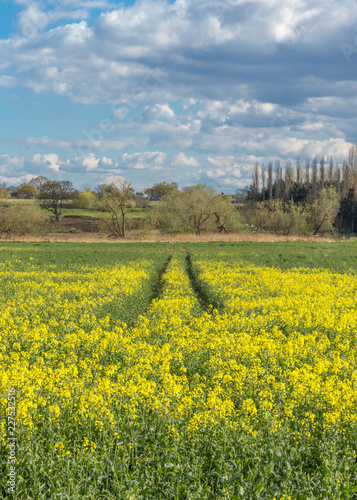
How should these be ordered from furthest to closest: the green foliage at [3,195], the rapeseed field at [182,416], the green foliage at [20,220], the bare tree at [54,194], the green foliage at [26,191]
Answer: the green foliage at [26,191] → the bare tree at [54,194] → the green foliage at [3,195] → the green foliage at [20,220] → the rapeseed field at [182,416]

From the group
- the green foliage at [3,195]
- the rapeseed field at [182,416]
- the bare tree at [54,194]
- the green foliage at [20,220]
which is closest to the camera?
the rapeseed field at [182,416]

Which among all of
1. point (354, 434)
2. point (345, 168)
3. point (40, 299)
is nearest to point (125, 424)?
point (354, 434)

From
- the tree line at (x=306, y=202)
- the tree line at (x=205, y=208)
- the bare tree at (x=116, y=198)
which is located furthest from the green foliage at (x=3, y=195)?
the tree line at (x=306, y=202)

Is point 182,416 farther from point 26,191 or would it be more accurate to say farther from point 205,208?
point 26,191

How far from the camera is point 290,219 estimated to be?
88.9 m

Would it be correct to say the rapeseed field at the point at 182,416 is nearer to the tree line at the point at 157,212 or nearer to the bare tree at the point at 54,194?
the tree line at the point at 157,212

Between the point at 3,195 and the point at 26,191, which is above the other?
the point at 26,191

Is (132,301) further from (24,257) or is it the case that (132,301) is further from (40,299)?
(24,257)

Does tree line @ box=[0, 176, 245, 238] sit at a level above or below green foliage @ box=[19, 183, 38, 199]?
below

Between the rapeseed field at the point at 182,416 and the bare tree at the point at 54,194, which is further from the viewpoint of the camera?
the bare tree at the point at 54,194

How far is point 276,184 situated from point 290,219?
3520cm

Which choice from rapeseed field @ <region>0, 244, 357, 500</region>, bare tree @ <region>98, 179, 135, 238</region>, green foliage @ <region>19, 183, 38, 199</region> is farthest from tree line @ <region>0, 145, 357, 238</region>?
rapeseed field @ <region>0, 244, 357, 500</region>

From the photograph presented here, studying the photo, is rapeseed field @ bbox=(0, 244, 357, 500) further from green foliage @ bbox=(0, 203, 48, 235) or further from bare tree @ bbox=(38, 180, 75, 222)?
bare tree @ bbox=(38, 180, 75, 222)

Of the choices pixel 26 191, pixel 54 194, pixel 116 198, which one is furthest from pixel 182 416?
pixel 26 191
